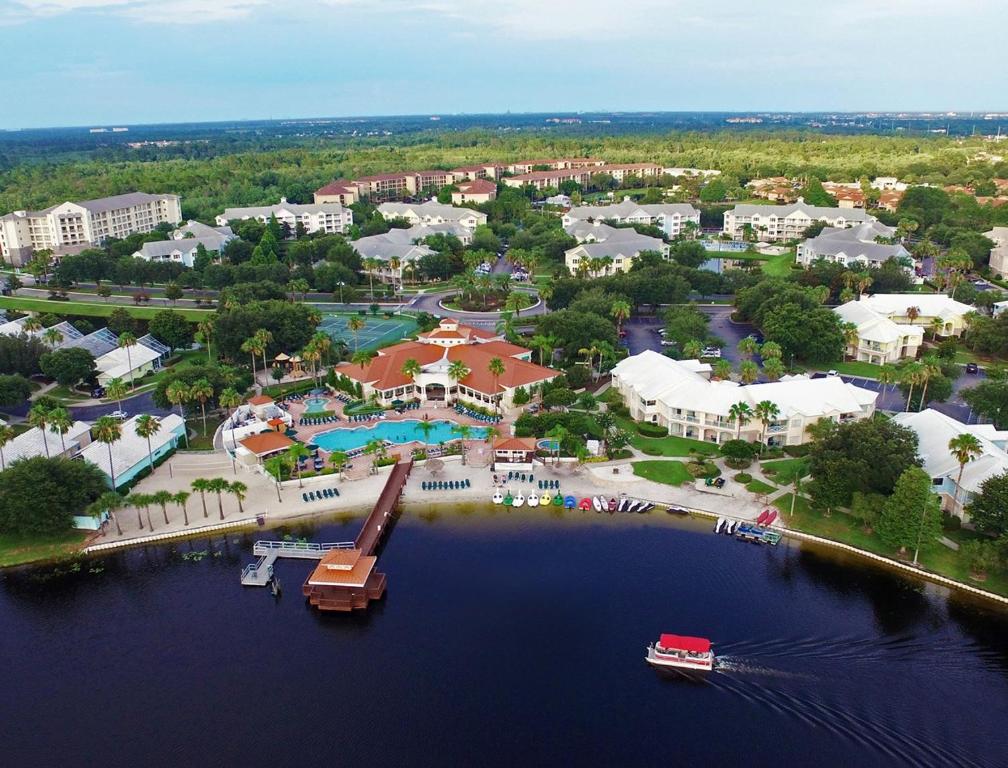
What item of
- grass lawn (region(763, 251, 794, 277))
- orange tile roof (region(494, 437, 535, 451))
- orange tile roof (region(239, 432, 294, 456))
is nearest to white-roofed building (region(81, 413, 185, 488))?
orange tile roof (region(239, 432, 294, 456))

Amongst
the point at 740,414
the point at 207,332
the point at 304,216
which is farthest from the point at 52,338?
the point at 304,216

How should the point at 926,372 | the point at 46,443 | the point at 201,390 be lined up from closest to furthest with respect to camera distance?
the point at 46,443
the point at 926,372
the point at 201,390

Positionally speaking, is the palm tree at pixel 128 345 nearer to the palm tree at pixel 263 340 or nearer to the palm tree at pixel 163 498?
the palm tree at pixel 263 340

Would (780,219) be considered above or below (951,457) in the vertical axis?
above

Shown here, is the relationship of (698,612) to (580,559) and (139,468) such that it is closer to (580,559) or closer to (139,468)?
(580,559)

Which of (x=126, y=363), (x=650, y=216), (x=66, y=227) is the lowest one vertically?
(x=126, y=363)

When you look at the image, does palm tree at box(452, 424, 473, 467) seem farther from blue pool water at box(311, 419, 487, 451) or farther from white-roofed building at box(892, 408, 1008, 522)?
white-roofed building at box(892, 408, 1008, 522)

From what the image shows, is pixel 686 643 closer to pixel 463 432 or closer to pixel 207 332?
pixel 463 432
